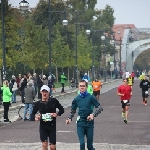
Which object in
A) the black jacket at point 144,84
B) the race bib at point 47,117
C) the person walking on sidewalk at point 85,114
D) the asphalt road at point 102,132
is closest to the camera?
the race bib at point 47,117

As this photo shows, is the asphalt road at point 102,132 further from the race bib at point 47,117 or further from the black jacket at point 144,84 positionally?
the black jacket at point 144,84

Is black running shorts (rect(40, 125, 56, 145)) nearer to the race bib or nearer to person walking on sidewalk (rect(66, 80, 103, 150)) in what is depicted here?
the race bib

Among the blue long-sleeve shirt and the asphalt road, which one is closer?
the blue long-sleeve shirt

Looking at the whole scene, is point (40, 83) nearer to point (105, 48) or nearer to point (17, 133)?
point (17, 133)

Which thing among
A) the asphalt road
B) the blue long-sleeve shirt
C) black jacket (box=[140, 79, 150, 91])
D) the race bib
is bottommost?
the asphalt road

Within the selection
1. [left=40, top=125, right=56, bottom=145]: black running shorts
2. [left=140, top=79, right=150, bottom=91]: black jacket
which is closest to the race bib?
[left=40, top=125, right=56, bottom=145]: black running shorts

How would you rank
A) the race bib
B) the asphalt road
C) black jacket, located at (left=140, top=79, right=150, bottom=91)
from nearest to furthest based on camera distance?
the race bib → the asphalt road → black jacket, located at (left=140, top=79, right=150, bottom=91)

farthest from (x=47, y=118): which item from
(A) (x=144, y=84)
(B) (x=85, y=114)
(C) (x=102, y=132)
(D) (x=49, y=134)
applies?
(A) (x=144, y=84)

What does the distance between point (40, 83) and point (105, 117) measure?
17.2m

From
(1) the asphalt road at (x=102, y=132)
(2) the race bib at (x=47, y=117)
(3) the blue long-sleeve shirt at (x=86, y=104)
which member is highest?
(3) the blue long-sleeve shirt at (x=86, y=104)

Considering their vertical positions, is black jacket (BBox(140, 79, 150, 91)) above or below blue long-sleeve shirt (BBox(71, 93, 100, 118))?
below

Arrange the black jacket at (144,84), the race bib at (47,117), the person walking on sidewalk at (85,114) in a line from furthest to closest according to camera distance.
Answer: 1. the black jacket at (144,84)
2. the person walking on sidewalk at (85,114)
3. the race bib at (47,117)

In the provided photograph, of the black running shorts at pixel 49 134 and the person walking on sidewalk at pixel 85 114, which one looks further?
the person walking on sidewalk at pixel 85 114

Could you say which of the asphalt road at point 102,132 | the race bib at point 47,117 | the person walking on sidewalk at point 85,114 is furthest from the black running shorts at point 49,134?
the asphalt road at point 102,132
